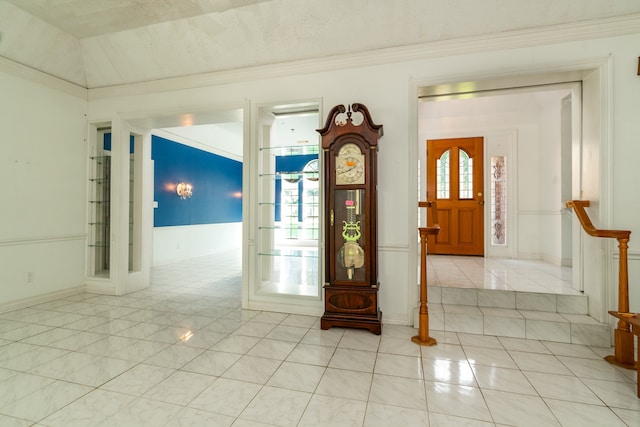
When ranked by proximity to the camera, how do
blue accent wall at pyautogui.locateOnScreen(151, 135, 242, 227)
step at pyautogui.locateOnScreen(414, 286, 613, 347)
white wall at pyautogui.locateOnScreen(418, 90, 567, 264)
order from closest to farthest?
1. step at pyautogui.locateOnScreen(414, 286, 613, 347)
2. white wall at pyautogui.locateOnScreen(418, 90, 567, 264)
3. blue accent wall at pyautogui.locateOnScreen(151, 135, 242, 227)

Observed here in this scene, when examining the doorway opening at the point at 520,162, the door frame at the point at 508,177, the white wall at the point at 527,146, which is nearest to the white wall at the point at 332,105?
the doorway opening at the point at 520,162

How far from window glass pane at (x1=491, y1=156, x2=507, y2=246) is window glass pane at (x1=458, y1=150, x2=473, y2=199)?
0.37m

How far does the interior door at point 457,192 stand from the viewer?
17.9 ft

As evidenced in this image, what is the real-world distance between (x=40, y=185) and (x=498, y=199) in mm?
7048

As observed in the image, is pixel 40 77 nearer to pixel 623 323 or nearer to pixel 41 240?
pixel 41 240

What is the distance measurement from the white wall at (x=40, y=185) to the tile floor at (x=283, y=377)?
65cm

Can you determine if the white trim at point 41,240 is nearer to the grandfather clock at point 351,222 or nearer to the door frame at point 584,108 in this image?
the grandfather clock at point 351,222

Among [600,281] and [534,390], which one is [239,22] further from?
[600,281]

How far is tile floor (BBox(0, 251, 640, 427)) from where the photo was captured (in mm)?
1663

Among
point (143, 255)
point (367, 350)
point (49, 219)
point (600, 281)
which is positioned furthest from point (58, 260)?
point (600, 281)

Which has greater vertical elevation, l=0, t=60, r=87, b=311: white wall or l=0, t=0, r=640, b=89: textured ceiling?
l=0, t=0, r=640, b=89: textured ceiling

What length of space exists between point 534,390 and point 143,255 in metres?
4.84

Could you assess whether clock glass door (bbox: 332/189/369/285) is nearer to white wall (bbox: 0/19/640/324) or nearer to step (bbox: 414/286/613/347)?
white wall (bbox: 0/19/640/324)

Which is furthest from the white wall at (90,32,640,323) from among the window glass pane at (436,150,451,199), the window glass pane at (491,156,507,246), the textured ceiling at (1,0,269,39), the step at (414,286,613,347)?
the window glass pane at (436,150,451,199)
